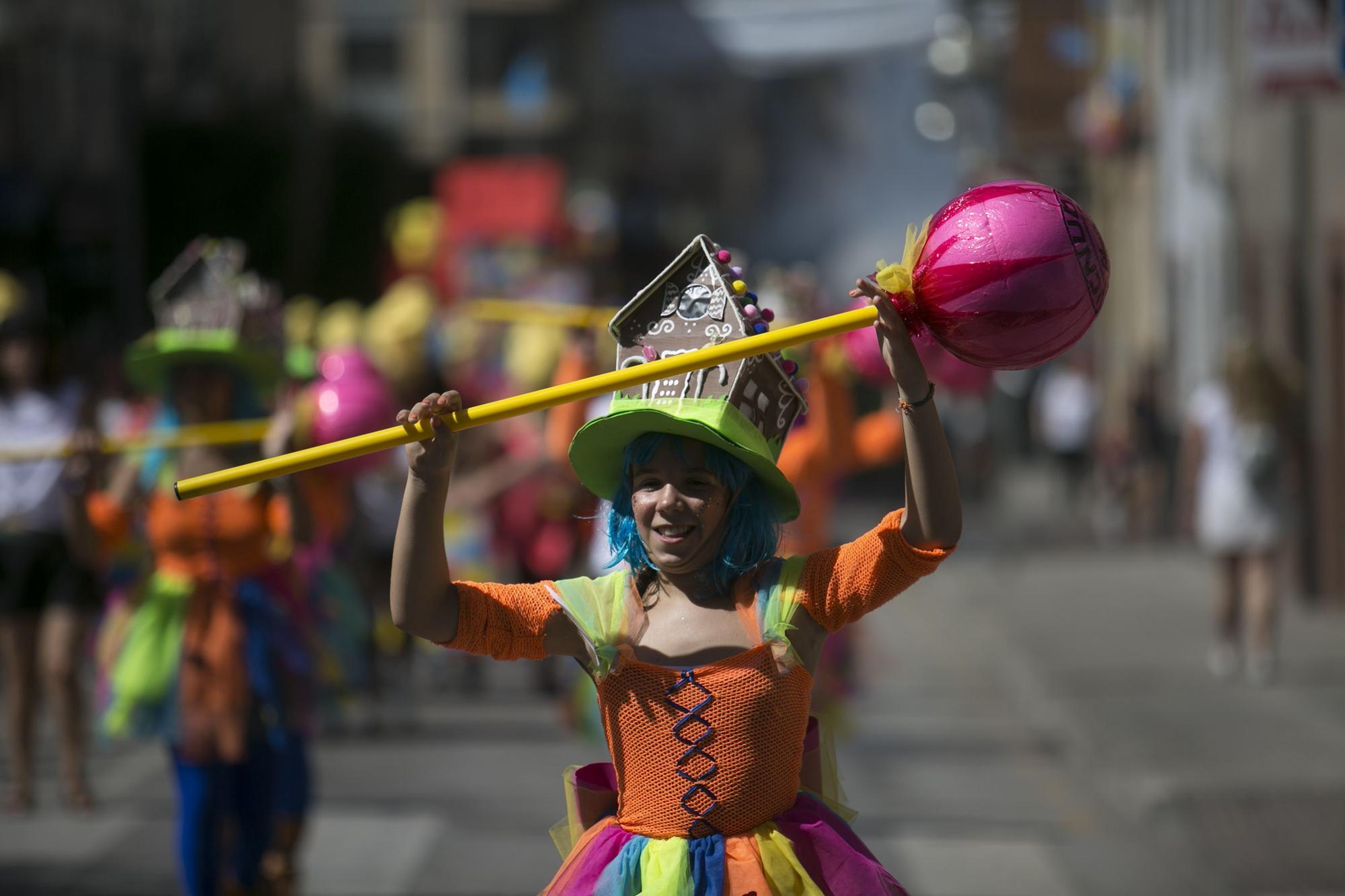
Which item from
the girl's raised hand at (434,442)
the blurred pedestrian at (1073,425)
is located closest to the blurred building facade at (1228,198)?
the blurred pedestrian at (1073,425)

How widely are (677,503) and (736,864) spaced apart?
2.12 feet

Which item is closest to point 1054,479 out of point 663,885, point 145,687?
point 145,687

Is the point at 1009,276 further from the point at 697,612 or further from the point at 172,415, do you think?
the point at 172,415

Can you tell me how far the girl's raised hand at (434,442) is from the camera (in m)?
3.42

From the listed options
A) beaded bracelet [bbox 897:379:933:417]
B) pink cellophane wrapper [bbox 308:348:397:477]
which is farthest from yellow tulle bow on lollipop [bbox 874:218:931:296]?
pink cellophane wrapper [bbox 308:348:397:477]

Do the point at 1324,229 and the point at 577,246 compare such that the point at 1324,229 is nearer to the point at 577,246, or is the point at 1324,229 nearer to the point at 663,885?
the point at 663,885

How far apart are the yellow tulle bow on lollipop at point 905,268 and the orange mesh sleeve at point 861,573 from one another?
0.42 metres

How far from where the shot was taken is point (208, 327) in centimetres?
620

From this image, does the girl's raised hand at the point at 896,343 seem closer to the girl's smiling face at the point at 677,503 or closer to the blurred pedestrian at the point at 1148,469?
the girl's smiling face at the point at 677,503

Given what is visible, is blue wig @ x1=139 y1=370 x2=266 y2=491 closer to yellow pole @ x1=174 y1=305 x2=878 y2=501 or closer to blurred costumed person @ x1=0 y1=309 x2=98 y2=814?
blurred costumed person @ x1=0 y1=309 x2=98 y2=814

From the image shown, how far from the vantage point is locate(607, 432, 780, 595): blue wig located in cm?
366

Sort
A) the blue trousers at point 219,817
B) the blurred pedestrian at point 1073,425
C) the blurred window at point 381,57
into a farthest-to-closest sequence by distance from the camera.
→ the blurred window at point 381,57, the blurred pedestrian at point 1073,425, the blue trousers at point 219,817

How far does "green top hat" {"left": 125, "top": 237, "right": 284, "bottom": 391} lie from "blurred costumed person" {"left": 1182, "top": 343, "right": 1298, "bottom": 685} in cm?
677

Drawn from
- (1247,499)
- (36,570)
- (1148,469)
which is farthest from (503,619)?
(1148,469)
